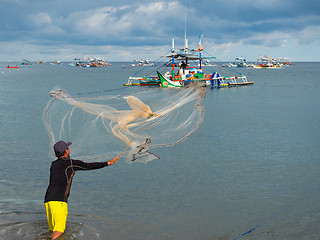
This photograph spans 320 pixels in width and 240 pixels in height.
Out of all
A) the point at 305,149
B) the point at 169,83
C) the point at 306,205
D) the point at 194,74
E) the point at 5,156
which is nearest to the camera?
the point at 306,205

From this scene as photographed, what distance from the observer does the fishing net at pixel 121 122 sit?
23.3ft

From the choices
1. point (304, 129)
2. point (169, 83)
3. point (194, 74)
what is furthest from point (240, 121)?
point (194, 74)

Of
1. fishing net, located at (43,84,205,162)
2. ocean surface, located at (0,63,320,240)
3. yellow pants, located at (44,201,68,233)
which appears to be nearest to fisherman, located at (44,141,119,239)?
yellow pants, located at (44,201,68,233)

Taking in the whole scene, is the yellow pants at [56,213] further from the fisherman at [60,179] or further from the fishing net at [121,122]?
the fishing net at [121,122]

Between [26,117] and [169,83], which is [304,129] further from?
[169,83]

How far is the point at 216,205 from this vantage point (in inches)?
352

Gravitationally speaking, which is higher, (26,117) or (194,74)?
(194,74)

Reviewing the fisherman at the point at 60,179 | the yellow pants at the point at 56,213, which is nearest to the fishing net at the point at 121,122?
the fisherman at the point at 60,179

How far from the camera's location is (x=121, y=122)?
281 inches

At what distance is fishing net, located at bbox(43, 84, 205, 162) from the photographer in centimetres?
711

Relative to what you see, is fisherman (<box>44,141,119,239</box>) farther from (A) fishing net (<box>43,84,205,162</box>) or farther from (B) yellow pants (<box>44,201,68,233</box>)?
(A) fishing net (<box>43,84,205,162</box>)

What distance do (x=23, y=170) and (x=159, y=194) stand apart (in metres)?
4.97

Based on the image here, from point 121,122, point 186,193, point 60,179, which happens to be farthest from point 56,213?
point 186,193

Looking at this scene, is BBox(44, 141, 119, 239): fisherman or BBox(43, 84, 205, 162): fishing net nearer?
BBox(44, 141, 119, 239): fisherman
